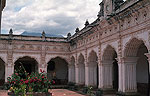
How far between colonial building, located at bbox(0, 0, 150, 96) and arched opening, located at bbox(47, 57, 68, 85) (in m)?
0.18

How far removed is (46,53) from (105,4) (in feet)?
36.0

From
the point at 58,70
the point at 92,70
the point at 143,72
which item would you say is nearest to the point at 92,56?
the point at 92,70

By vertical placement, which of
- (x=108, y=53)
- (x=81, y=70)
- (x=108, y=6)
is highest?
(x=108, y=6)

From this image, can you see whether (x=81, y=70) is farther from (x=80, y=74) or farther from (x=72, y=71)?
(x=72, y=71)

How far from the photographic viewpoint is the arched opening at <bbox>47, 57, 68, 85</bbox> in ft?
92.8

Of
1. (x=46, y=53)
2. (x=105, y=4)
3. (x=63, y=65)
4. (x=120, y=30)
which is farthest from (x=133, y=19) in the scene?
(x=63, y=65)

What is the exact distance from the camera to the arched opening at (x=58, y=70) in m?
28.3

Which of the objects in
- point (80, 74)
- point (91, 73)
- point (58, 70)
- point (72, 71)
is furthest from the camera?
point (58, 70)

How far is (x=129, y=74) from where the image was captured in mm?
13836

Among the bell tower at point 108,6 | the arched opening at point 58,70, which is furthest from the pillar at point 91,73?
the arched opening at point 58,70

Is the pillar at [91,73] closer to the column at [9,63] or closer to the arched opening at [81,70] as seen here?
the arched opening at [81,70]

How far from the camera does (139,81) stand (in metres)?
17.3

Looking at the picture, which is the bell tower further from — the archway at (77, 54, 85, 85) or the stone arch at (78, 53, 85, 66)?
the archway at (77, 54, 85, 85)

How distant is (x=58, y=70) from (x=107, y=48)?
44.0ft
